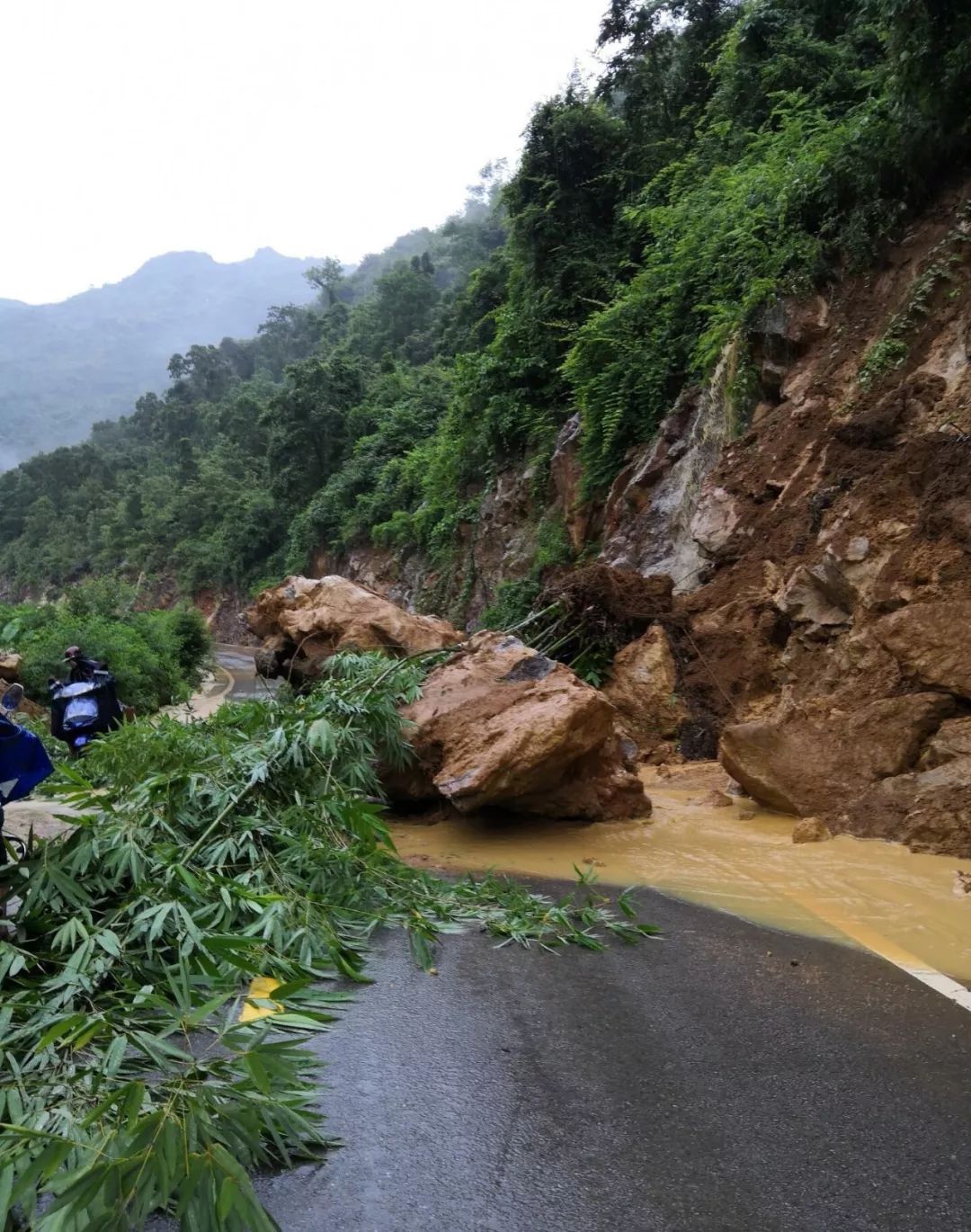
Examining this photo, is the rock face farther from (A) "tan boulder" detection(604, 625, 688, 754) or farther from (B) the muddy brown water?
(B) the muddy brown water

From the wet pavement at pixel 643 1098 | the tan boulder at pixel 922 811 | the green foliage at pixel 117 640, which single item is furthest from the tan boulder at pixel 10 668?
the tan boulder at pixel 922 811

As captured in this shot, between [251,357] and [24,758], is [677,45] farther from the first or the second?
[251,357]

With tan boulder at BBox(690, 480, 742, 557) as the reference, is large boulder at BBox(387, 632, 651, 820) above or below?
below

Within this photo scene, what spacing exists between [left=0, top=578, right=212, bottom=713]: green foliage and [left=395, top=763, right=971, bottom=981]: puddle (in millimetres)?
10098

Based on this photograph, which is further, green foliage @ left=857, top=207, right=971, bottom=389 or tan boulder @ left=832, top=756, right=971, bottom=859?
green foliage @ left=857, top=207, right=971, bottom=389

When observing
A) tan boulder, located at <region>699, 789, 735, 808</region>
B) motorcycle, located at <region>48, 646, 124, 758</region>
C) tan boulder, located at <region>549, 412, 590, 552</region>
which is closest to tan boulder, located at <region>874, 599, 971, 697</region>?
tan boulder, located at <region>699, 789, 735, 808</region>

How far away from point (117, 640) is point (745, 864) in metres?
13.2

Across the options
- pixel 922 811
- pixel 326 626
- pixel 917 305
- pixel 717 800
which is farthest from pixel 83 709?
pixel 917 305

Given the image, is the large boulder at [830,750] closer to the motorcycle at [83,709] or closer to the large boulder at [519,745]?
the large boulder at [519,745]

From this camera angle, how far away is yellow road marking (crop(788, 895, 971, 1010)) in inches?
137

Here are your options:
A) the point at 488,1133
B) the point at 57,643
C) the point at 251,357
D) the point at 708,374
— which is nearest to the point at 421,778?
the point at 488,1133

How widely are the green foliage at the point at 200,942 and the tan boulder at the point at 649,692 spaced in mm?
3856

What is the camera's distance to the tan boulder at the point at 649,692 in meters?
9.34

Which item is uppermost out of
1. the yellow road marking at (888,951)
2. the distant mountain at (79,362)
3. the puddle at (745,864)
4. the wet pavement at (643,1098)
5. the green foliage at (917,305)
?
the distant mountain at (79,362)
